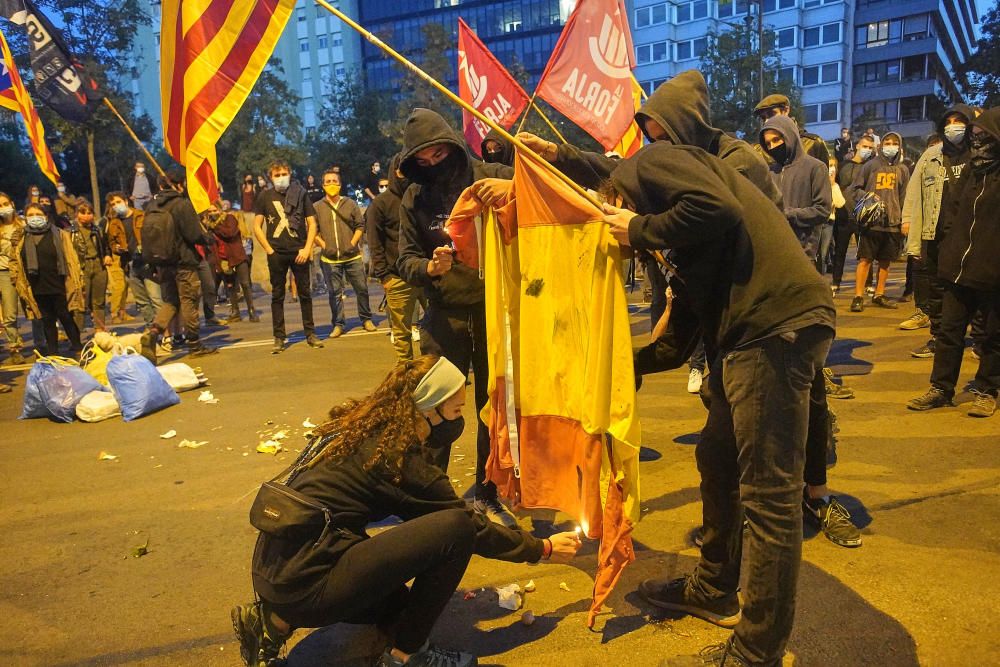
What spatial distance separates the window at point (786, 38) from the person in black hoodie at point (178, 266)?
60571 millimetres

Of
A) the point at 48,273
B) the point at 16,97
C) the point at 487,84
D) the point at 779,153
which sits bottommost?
the point at 48,273

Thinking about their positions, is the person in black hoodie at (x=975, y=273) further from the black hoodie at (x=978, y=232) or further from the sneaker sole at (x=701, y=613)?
the sneaker sole at (x=701, y=613)

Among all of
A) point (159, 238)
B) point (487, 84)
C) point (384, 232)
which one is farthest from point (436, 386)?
point (159, 238)

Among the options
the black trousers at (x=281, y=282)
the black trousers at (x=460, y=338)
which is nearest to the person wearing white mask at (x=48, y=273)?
the black trousers at (x=281, y=282)

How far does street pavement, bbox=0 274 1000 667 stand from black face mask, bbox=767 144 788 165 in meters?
2.03

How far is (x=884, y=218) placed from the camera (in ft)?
30.2

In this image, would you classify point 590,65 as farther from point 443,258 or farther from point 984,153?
point 443,258

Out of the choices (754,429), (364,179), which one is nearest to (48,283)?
(754,429)

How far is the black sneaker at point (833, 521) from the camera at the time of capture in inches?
137

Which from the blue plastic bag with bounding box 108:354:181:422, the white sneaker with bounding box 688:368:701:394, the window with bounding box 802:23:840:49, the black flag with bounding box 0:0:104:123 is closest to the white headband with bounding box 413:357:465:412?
the white sneaker with bounding box 688:368:701:394

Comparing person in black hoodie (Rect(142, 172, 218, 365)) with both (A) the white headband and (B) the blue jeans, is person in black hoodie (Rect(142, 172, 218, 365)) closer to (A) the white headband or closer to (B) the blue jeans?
(B) the blue jeans

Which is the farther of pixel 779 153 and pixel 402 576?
pixel 779 153

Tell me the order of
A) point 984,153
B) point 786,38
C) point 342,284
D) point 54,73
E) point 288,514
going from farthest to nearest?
point 786,38 < point 342,284 < point 54,73 < point 984,153 < point 288,514

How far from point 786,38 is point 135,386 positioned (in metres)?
64.4
